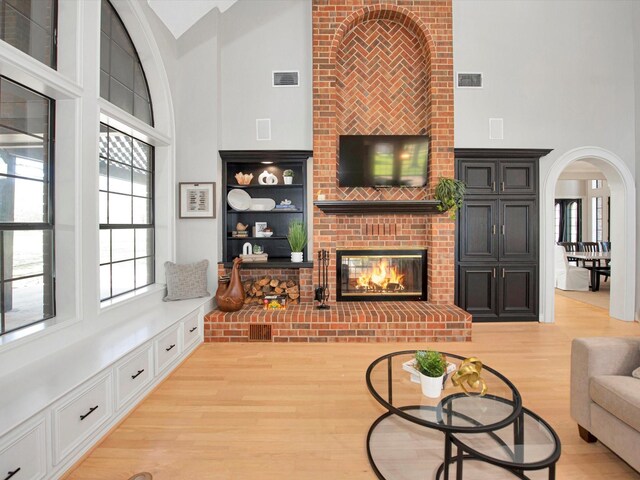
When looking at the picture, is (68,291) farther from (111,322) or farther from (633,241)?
(633,241)

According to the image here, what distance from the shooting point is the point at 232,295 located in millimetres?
3785

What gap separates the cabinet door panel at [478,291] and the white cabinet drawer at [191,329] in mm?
3421

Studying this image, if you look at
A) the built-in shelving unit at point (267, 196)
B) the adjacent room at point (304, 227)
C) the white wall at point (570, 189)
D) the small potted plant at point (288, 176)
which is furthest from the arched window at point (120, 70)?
the white wall at point (570, 189)

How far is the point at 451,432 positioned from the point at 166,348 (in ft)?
8.03

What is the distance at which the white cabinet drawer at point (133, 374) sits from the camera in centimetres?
219

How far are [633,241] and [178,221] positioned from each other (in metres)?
6.19

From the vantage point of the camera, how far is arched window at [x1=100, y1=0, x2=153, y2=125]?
2.99m

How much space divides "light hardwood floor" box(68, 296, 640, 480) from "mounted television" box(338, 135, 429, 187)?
82.1 inches

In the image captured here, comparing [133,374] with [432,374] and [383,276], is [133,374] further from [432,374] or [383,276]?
[383,276]

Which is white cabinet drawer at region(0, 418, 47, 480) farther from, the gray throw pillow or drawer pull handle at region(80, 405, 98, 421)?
the gray throw pillow

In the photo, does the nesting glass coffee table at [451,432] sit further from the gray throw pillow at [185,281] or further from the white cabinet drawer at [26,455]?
the gray throw pillow at [185,281]

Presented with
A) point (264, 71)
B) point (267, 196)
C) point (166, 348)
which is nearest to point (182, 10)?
point (264, 71)

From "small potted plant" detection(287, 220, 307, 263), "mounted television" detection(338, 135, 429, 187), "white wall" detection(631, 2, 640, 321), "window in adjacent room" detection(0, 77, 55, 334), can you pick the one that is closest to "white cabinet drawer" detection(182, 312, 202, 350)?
"window in adjacent room" detection(0, 77, 55, 334)

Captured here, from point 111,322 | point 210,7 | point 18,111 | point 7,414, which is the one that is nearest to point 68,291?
point 111,322
